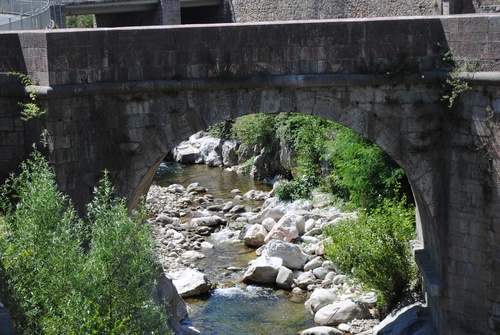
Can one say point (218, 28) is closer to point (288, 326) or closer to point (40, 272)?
point (40, 272)

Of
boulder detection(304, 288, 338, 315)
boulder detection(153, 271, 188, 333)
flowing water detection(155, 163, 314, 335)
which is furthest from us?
boulder detection(304, 288, 338, 315)

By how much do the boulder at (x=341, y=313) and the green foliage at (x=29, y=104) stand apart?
5.65m

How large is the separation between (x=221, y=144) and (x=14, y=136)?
15801mm

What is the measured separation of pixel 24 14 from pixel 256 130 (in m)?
6.86

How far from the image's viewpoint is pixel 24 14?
71.2 feet

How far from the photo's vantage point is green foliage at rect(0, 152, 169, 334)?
27.7 ft

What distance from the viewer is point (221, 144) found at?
89.2ft

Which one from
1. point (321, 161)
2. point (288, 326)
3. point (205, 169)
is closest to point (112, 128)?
point (288, 326)

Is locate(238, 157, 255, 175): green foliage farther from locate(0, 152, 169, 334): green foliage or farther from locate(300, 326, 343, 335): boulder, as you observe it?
locate(0, 152, 169, 334): green foliage

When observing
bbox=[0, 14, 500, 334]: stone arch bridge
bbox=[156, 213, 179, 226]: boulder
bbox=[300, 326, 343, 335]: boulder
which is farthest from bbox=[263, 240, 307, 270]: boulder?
bbox=[0, 14, 500, 334]: stone arch bridge

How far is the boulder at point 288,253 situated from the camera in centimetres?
1647

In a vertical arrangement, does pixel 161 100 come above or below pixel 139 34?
below

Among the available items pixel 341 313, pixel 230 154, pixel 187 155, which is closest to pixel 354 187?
pixel 341 313

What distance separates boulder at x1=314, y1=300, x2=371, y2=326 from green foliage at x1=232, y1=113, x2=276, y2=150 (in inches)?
422
